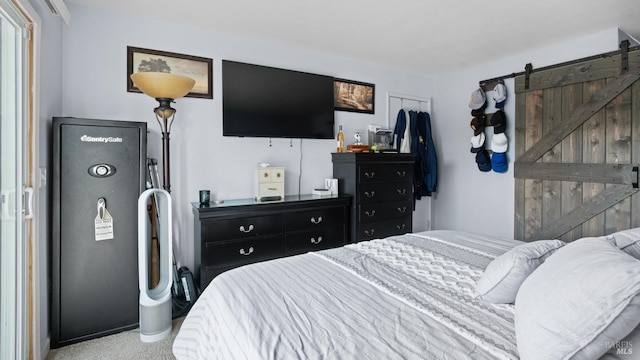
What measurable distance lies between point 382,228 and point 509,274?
2335 millimetres

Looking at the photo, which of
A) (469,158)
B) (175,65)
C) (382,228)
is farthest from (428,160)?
(175,65)

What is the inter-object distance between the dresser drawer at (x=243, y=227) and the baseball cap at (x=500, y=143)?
265cm

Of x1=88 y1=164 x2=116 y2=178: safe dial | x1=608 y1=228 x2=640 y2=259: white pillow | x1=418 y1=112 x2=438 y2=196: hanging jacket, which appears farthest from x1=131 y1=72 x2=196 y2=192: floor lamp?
x1=418 y1=112 x2=438 y2=196: hanging jacket

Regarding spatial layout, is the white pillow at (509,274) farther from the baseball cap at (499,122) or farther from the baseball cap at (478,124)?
the baseball cap at (478,124)

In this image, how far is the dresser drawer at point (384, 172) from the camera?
3307mm

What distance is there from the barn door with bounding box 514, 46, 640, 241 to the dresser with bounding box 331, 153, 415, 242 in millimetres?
1293

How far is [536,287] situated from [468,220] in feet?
11.6

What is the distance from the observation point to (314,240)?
3059 mm

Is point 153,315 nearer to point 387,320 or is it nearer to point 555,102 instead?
point 387,320

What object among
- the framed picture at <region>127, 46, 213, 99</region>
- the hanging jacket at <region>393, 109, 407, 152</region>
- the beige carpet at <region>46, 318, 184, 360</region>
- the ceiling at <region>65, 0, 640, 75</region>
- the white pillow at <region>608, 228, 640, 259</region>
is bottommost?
the beige carpet at <region>46, 318, 184, 360</region>

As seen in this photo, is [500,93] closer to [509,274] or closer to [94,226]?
[509,274]

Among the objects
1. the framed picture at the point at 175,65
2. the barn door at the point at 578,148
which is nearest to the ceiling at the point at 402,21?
the framed picture at the point at 175,65

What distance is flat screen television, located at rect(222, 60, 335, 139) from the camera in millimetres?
3016

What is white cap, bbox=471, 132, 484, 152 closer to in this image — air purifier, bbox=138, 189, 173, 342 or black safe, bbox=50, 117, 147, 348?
air purifier, bbox=138, 189, 173, 342
